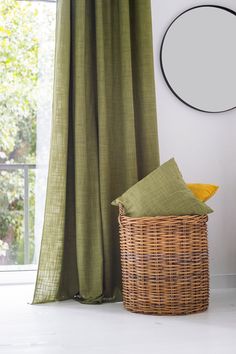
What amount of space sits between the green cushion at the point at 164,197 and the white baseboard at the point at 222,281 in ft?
2.46

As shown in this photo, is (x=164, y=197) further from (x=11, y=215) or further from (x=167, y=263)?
(x=11, y=215)

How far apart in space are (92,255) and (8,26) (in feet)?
4.92

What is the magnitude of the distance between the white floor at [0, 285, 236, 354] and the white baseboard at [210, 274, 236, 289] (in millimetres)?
334

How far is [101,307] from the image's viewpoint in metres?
2.61

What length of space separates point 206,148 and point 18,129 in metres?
1.12

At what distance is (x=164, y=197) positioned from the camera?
2404 mm

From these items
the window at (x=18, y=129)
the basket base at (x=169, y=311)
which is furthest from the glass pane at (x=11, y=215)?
the basket base at (x=169, y=311)

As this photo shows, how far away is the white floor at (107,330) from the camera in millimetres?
1903

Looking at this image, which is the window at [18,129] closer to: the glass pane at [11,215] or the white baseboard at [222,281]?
the glass pane at [11,215]

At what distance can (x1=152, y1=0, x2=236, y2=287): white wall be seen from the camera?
3.06 metres

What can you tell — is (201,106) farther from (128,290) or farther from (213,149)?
(128,290)

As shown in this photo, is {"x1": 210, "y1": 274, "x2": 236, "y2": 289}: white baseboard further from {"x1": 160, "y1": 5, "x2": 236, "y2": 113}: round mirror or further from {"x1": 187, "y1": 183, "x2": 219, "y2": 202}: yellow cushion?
{"x1": 160, "y1": 5, "x2": 236, "y2": 113}: round mirror

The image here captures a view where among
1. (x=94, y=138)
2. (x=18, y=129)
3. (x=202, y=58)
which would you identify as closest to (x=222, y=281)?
(x=94, y=138)

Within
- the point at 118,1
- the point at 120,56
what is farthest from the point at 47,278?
the point at 118,1
